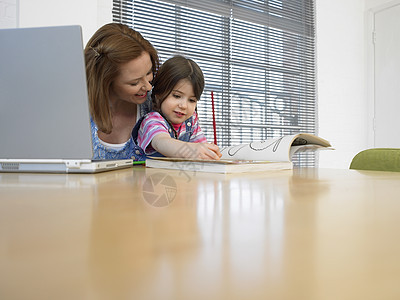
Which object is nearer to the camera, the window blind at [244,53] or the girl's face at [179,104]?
the girl's face at [179,104]

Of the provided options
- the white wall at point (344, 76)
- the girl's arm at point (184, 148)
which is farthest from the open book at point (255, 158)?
the white wall at point (344, 76)

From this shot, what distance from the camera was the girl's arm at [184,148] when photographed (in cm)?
78

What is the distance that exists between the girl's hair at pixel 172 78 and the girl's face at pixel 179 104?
16mm

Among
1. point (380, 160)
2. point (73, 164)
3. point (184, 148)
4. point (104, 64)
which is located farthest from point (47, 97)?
point (380, 160)

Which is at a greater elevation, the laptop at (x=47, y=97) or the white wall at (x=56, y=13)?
the white wall at (x=56, y=13)

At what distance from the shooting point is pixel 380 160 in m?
0.86

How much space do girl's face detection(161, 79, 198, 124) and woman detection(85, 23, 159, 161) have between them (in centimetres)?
9

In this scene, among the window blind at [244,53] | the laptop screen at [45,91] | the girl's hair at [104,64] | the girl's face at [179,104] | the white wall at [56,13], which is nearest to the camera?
the laptop screen at [45,91]

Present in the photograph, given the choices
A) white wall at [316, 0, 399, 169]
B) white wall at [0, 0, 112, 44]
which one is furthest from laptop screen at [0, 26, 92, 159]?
white wall at [316, 0, 399, 169]

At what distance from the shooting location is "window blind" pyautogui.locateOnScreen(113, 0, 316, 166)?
2.47 metres

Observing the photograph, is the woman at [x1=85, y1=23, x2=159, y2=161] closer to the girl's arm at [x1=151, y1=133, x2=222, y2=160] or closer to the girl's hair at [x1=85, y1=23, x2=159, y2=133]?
the girl's hair at [x1=85, y1=23, x2=159, y2=133]

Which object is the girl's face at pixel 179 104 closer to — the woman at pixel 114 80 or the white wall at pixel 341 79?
the woman at pixel 114 80

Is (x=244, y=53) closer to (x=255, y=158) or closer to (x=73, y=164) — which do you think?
(x=255, y=158)

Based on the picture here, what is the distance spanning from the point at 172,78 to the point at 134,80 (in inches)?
7.4
